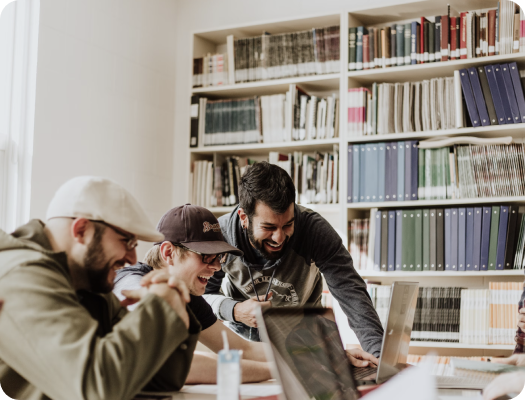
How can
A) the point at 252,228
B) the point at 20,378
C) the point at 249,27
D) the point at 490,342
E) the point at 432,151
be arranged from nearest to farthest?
the point at 20,378 → the point at 252,228 → the point at 490,342 → the point at 432,151 → the point at 249,27

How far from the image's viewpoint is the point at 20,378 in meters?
1.12

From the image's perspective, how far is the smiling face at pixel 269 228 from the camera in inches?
80.2

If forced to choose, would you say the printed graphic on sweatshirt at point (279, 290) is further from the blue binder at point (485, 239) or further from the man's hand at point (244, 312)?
the blue binder at point (485, 239)

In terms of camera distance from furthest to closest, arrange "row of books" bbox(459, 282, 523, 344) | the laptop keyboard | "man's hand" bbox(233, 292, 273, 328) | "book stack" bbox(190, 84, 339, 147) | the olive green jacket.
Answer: "book stack" bbox(190, 84, 339, 147)
"row of books" bbox(459, 282, 523, 344)
"man's hand" bbox(233, 292, 273, 328)
the laptop keyboard
the olive green jacket

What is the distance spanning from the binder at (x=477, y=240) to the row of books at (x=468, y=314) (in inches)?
5.1

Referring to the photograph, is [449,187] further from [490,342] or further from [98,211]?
[98,211]

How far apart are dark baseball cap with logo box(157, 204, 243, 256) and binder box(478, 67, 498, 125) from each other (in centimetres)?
183

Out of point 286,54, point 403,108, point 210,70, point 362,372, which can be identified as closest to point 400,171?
point 403,108

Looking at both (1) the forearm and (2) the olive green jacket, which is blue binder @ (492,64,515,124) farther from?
(2) the olive green jacket

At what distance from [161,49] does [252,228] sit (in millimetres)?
2144

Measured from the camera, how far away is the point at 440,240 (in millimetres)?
3043

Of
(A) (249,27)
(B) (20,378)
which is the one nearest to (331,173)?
(A) (249,27)

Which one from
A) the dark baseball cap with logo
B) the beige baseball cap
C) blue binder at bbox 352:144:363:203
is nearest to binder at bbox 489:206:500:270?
blue binder at bbox 352:144:363:203

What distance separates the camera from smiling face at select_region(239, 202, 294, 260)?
204 cm
